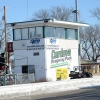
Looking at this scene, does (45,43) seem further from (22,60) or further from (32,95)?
(32,95)

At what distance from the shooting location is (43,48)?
2902 centimetres

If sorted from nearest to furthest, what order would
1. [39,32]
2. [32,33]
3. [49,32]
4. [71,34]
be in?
[39,32] → [49,32] → [32,33] → [71,34]

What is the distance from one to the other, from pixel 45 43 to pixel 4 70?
5941 millimetres

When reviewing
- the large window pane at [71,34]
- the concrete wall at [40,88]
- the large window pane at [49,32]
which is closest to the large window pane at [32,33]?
the large window pane at [49,32]

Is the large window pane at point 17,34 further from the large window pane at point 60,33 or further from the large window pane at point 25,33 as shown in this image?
the large window pane at point 60,33

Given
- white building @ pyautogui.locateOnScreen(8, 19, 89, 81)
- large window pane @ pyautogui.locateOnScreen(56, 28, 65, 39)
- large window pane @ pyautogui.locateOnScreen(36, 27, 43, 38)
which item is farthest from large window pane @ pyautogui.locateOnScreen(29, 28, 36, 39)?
large window pane @ pyautogui.locateOnScreen(56, 28, 65, 39)

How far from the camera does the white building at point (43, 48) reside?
2900cm

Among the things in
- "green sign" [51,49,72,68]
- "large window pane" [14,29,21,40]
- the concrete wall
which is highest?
"large window pane" [14,29,21,40]

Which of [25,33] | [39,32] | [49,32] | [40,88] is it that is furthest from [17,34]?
[40,88]

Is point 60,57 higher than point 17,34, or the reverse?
point 17,34

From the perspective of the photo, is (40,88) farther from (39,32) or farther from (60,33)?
(60,33)

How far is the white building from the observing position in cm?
2900

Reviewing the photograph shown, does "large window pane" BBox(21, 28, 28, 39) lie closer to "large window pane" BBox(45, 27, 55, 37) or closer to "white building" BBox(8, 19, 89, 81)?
"white building" BBox(8, 19, 89, 81)

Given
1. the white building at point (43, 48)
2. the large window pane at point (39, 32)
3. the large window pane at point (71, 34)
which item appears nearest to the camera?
the white building at point (43, 48)
